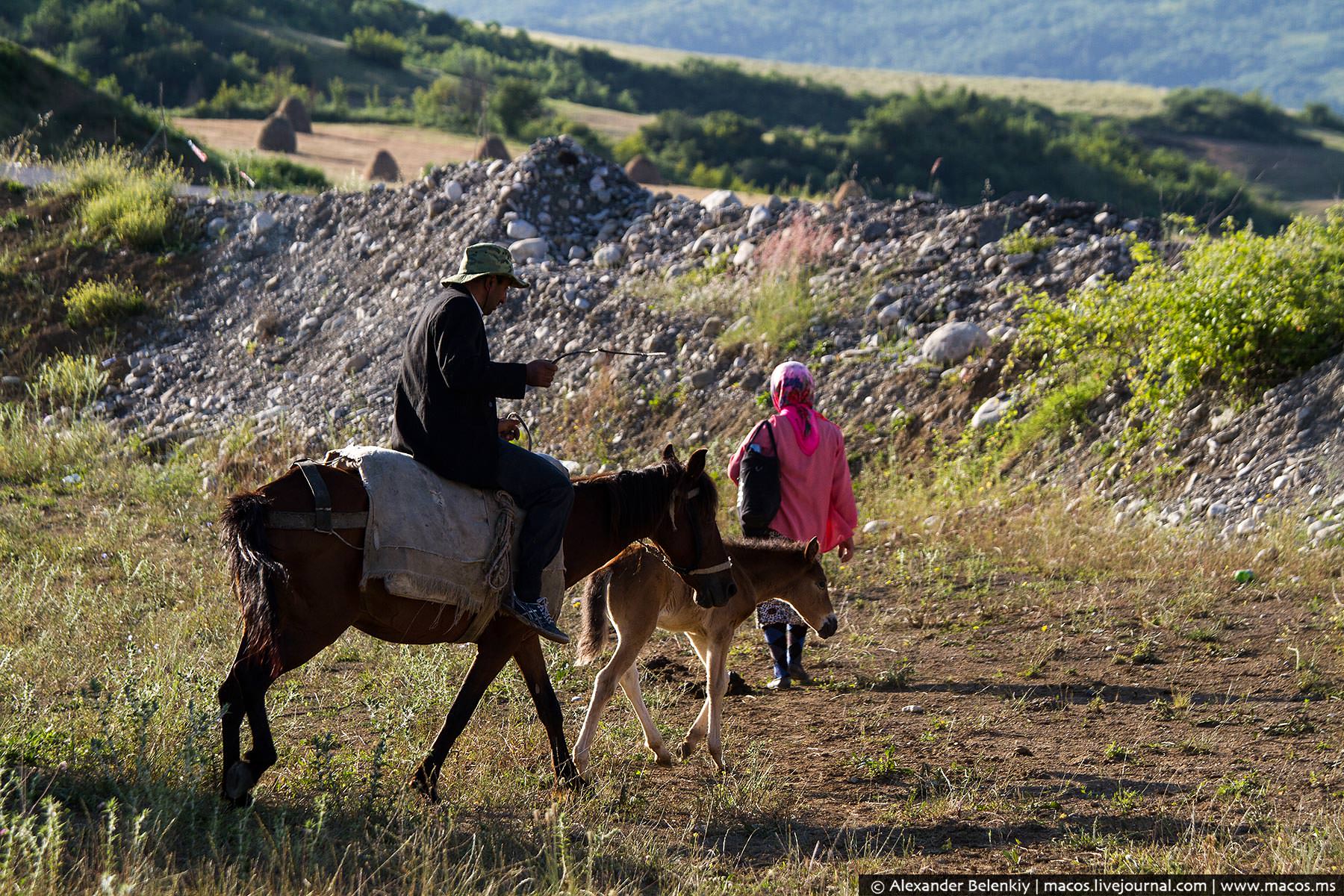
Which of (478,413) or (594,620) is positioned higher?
(478,413)

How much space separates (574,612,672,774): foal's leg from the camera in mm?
Result: 6008

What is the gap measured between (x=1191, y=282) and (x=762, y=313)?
4610mm

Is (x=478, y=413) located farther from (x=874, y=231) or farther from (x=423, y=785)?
(x=874, y=231)

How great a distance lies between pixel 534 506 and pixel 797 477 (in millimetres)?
2195

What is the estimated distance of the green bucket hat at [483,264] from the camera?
18.1 feet

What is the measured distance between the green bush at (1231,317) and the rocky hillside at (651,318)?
1.01 feet

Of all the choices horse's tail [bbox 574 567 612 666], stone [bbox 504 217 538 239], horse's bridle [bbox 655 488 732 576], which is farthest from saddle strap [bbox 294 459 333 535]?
stone [bbox 504 217 538 239]

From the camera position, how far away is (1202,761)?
600 cm

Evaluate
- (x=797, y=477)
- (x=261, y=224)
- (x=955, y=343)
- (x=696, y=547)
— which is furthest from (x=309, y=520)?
(x=261, y=224)

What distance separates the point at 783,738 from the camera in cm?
666

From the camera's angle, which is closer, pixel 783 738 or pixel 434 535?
pixel 434 535

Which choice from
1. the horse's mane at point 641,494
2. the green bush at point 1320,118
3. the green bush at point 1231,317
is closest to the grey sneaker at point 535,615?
the horse's mane at point 641,494

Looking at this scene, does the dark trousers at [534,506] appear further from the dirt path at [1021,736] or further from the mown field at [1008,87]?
the mown field at [1008,87]

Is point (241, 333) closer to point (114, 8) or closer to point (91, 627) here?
point (91, 627)
